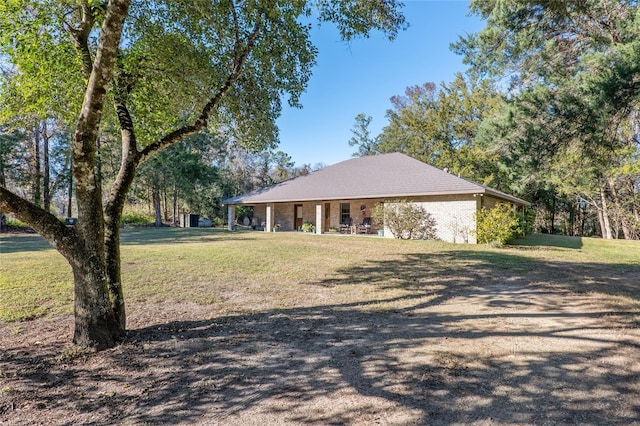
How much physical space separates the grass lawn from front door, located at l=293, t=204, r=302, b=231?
16704mm

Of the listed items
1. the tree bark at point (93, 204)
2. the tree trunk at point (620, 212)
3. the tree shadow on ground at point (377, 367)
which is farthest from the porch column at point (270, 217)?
the tree trunk at point (620, 212)

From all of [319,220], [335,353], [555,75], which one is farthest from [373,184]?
[335,353]

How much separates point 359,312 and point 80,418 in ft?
12.1

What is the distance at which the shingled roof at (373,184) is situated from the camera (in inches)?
642

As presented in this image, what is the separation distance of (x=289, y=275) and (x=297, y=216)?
16.5 metres

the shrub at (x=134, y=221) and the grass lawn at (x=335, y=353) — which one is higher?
the shrub at (x=134, y=221)

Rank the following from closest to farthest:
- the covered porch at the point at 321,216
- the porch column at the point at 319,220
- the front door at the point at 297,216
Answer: the covered porch at the point at 321,216 → the porch column at the point at 319,220 → the front door at the point at 297,216

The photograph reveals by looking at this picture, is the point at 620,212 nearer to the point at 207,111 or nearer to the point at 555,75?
the point at 555,75

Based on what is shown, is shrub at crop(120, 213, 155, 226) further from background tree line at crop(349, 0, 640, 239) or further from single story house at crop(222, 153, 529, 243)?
background tree line at crop(349, 0, 640, 239)

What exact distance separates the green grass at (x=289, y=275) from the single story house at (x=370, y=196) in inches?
142

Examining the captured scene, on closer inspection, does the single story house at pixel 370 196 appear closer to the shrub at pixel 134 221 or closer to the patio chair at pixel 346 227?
the patio chair at pixel 346 227

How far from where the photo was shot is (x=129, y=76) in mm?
5180

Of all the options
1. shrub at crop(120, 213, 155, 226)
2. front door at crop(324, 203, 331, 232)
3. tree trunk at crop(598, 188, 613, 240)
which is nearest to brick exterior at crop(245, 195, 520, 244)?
front door at crop(324, 203, 331, 232)

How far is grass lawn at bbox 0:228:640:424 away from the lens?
262 cm
